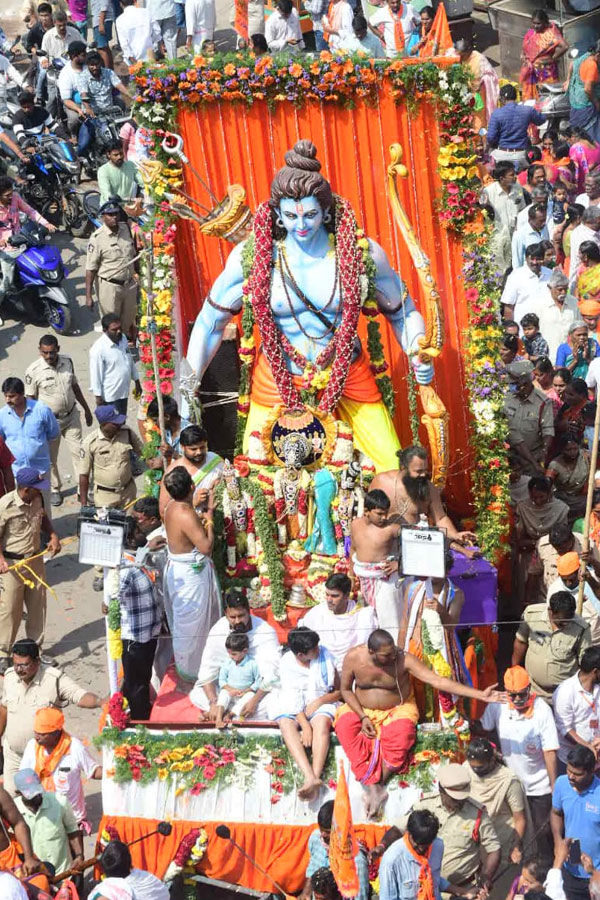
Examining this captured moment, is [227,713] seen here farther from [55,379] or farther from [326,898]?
[55,379]

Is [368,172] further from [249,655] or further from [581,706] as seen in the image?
[581,706]

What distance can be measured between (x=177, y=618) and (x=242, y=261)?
251 cm

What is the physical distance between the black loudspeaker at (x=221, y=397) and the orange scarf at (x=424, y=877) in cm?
467

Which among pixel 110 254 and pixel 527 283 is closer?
pixel 527 283

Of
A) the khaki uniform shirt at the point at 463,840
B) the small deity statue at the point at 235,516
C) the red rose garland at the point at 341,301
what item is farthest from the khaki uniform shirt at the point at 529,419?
the khaki uniform shirt at the point at 463,840

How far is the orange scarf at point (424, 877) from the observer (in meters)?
9.18

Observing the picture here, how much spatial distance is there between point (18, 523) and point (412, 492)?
287 centimetres

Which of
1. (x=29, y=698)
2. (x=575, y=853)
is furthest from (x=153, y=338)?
(x=575, y=853)

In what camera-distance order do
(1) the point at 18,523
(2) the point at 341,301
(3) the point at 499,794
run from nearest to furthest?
(3) the point at 499,794 < (2) the point at 341,301 < (1) the point at 18,523

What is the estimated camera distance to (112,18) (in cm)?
2081

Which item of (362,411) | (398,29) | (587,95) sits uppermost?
(398,29)

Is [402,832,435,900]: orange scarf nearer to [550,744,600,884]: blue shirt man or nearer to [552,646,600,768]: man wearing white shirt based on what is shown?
[550,744,600,884]: blue shirt man

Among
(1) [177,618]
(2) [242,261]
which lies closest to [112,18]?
(2) [242,261]

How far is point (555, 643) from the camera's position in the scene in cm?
1090
